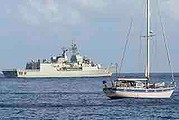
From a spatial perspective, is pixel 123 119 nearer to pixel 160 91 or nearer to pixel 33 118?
pixel 33 118

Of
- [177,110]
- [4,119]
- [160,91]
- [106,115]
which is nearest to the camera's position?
[4,119]

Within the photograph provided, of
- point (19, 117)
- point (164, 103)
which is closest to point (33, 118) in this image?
point (19, 117)

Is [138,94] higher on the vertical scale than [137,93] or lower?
lower

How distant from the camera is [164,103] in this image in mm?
79125

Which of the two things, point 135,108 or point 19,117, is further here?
point 135,108

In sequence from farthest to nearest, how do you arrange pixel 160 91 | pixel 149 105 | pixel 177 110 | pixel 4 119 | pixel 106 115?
pixel 160 91 < pixel 149 105 < pixel 177 110 < pixel 106 115 < pixel 4 119

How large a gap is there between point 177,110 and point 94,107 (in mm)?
9694

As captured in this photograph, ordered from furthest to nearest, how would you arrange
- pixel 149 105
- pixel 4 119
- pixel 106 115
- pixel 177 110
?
pixel 149 105
pixel 177 110
pixel 106 115
pixel 4 119

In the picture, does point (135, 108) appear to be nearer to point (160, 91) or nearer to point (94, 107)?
point (94, 107)

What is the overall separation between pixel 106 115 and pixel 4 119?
9.97 metres

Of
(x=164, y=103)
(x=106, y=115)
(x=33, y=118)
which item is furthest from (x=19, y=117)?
(x=164, y=103)

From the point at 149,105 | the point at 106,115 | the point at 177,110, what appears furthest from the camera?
the point at 149,105

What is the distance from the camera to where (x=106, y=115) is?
6347 centimetres

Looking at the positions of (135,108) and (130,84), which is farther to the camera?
(130,84)
